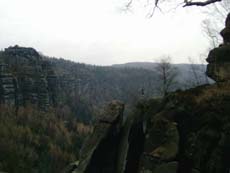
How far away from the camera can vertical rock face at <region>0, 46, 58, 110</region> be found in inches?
4471

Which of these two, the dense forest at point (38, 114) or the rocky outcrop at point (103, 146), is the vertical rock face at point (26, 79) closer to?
the dense forest at point (38, 114)

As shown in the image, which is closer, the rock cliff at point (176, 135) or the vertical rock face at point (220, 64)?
the rock cliff at point (176, 135)

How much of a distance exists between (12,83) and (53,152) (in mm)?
35091

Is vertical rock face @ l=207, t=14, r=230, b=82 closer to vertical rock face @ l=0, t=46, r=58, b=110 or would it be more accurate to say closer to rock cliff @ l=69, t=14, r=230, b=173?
rock cliff @ l=69, t=14, r=230, b=173

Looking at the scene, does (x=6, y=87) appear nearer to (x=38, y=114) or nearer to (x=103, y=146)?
(x=38, y=114)

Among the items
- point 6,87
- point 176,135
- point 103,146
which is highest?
point 176,135

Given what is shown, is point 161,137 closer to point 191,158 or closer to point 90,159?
point 191,158

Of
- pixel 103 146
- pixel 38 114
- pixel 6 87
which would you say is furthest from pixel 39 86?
pixel 103 146

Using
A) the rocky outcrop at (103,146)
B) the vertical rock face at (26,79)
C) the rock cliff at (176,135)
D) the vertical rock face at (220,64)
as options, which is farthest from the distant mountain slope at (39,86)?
the vertical rock face at (220,64)

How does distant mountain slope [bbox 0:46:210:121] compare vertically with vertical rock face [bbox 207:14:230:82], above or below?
below

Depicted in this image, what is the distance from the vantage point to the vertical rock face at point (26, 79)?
114 metres

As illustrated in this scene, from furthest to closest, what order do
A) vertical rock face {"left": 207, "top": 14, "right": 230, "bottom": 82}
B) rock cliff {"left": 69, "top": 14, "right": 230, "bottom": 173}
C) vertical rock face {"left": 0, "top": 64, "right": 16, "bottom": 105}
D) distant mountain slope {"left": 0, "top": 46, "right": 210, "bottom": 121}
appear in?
distant mountain slope {"left": 0, "top": 46, "right": 210, "bottom": 121}, vertical rock face {"left": 0, "top": 64, "right": 16, "bottom": 105}, vertical rock face {"left": 207, "top": 14, "right": 230, "bottom": 82}, rock cliff {"left": 69, "top": 14, "right": 230, "bottom": 173}

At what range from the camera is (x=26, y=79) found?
12075 cm

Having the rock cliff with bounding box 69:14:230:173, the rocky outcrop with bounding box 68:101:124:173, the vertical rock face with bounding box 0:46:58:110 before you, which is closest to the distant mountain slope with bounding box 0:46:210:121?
the vertical rock face with bounding box 0:46:58:110
